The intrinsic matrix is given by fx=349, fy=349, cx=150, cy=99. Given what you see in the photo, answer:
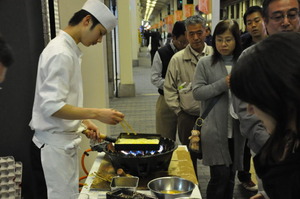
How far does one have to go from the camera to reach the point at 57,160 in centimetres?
229

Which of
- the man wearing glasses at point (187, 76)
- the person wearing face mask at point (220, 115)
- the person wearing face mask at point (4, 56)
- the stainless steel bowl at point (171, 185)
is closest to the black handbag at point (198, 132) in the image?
the person wearing face mask at point (220, 115)

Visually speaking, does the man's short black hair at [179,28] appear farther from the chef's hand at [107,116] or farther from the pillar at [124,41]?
the pillar at [124,41]

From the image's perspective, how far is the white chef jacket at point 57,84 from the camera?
212 centimetres

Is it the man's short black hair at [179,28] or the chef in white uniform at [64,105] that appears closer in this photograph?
the chef in white uniform at [64,105]

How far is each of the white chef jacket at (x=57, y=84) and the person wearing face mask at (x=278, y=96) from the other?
4.19 feet

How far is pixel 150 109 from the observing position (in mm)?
8070

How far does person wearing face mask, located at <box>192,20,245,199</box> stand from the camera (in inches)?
112

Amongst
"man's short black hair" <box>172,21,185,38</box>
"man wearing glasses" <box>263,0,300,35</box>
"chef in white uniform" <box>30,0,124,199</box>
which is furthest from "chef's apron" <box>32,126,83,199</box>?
"man's short black hair" <box>172,21,185,38</box>

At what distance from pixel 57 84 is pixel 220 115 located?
4.51 feet

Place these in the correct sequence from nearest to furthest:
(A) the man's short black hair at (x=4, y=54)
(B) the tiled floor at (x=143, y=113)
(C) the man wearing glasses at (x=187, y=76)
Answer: (A) the man's short black hair at (x=4, y=54)
(C) the man wearing glasses at (x=187, y=76)
(B) the tiled floor at (x=143, y=113)

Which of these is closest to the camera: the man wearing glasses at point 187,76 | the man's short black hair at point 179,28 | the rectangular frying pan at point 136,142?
the rectangular frying pan at point 136,142

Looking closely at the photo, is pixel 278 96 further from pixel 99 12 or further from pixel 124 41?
pixel 124 41

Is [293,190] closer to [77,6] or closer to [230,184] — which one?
[230,184]

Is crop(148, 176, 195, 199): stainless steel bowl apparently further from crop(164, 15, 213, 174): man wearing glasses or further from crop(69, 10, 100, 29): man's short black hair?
crop(164, 15, 213, 174): man wearing glasses
